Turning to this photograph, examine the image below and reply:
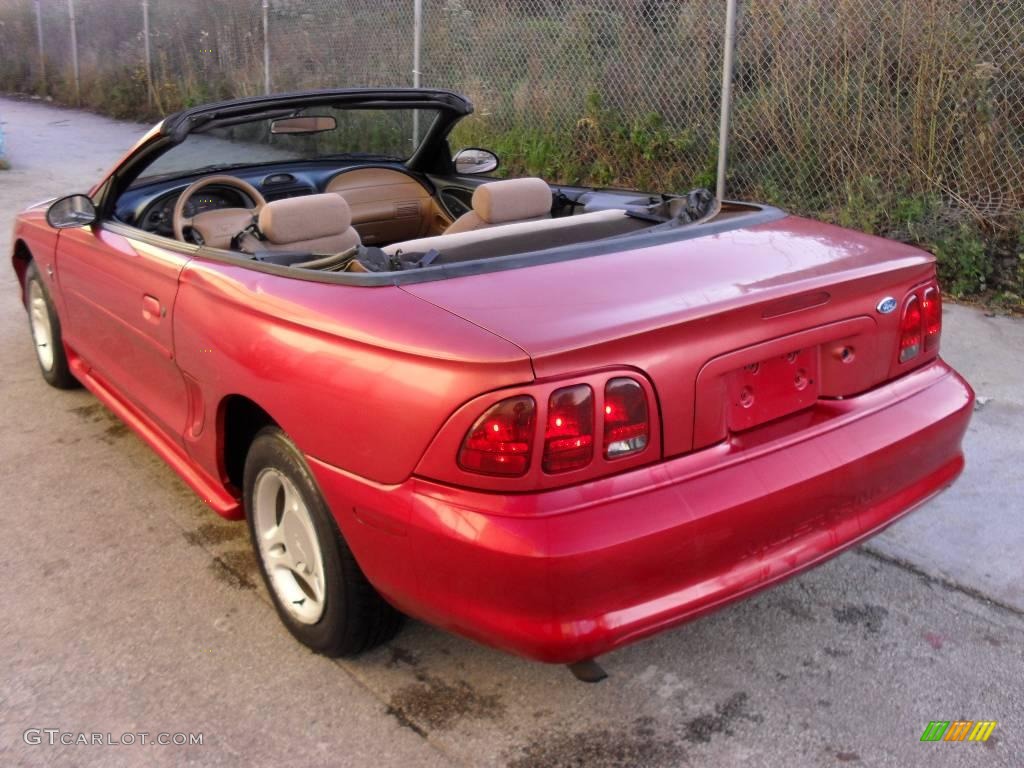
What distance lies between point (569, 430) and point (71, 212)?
2.72 metres

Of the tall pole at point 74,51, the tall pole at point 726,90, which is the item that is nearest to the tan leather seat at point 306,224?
the tall pole at point 726,90

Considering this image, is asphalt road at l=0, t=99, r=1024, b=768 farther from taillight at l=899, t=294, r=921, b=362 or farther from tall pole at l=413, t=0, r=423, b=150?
tall pole at l=413, t=0, r=423, b=150

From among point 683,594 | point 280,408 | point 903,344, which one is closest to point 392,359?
point 280,408

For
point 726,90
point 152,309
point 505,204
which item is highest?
point 726,90

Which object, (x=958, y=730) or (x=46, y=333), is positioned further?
(x=46, y=333)

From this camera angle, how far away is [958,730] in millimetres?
2652

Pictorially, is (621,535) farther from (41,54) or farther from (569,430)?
(41,54)

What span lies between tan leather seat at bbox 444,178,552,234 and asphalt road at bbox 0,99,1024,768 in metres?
1.45

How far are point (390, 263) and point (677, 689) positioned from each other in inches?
56.6

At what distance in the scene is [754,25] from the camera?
7.43m

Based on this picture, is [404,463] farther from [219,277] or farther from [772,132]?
[772,132]

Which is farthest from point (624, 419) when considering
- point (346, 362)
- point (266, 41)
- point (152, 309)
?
point (266, 41)

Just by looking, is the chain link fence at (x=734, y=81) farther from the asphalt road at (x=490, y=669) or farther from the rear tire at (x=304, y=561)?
the rear tire at (x=304, y=561)

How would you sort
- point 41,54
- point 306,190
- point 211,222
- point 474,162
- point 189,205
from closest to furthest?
point 211,222 → point 189,205 → point 306,190 → point 474,162 → point 41,54
